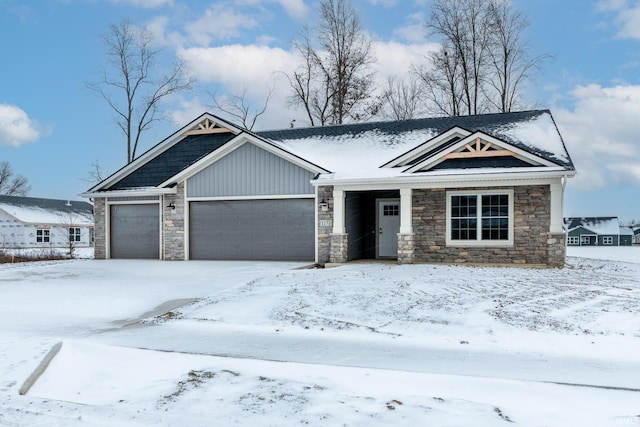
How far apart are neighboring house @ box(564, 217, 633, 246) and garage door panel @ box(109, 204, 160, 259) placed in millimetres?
43614

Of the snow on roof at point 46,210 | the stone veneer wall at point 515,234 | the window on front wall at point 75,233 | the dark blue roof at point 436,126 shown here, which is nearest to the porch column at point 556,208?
the stone veneer wall at point 515,234

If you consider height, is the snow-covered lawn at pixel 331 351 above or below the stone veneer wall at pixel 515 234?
below

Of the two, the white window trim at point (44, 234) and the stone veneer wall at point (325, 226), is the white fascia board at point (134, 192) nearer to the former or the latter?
the stone veneer wall at point (325, 226)

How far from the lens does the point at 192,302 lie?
366 inches

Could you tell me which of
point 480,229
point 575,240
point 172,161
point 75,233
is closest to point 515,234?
point 480,229

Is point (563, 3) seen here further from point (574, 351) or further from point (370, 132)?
point (574, 351)

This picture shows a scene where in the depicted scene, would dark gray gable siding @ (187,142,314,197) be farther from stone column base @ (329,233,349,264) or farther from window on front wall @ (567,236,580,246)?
window on front wall @ (567,236,580,246)

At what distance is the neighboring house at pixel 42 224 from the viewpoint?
35.2 metres

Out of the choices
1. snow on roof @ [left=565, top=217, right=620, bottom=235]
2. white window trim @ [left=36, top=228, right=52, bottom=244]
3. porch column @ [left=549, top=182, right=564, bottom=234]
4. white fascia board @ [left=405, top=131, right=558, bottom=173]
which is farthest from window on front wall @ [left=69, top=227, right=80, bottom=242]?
snow on roof @ [left=565, top=217, right=620, bottom=235]

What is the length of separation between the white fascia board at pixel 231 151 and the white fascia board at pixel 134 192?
9.8 inches

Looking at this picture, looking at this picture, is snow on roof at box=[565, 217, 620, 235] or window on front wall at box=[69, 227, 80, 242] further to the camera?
snow on roof at box=[565, 217, 620, 235]

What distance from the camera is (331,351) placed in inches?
236

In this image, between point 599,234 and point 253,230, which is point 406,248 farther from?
point 599,234

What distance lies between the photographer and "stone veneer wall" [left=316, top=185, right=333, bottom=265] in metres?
15.1
